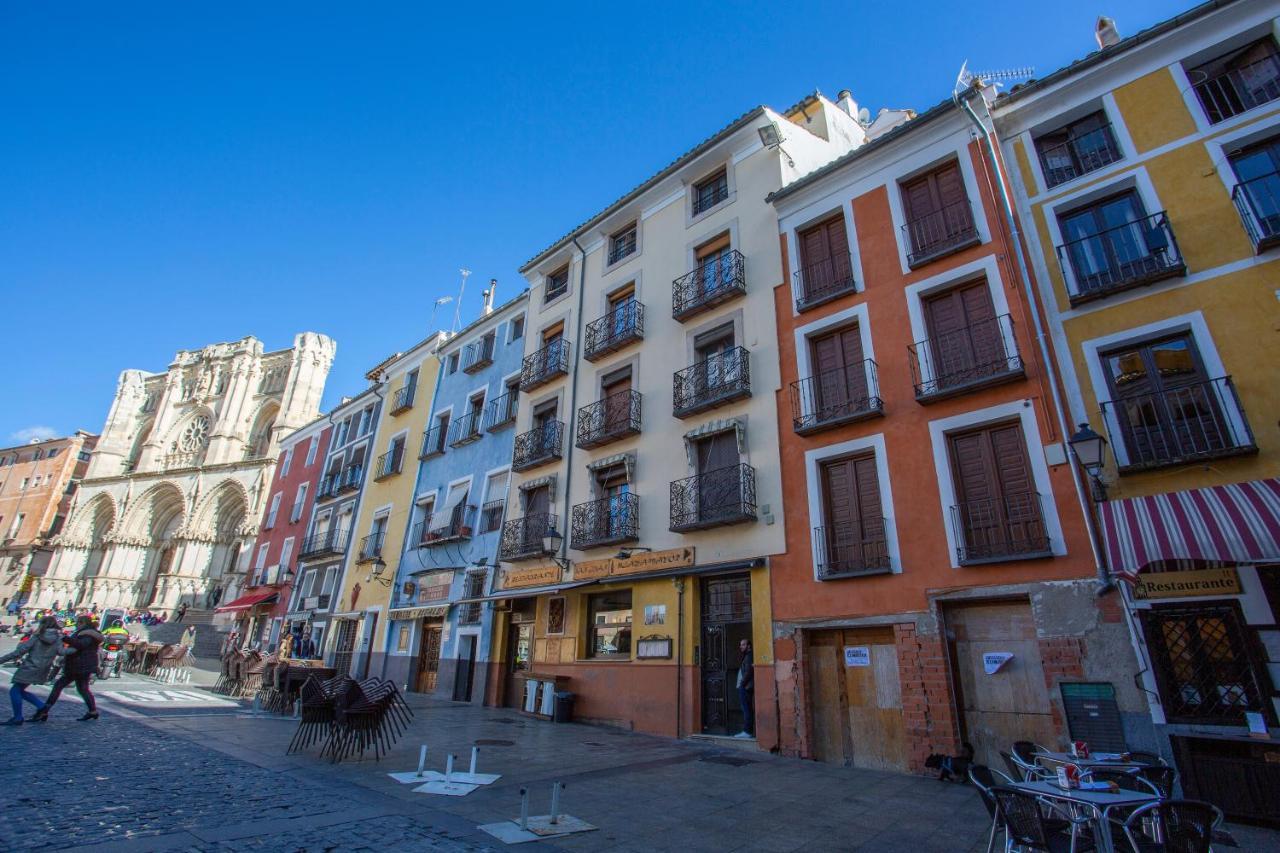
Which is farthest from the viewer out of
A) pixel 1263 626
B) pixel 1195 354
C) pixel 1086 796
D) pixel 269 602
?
pixel 269 602

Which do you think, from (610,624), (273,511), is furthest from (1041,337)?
(273,511)

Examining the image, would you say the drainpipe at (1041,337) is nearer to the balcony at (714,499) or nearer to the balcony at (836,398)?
the balcony at (836,398)

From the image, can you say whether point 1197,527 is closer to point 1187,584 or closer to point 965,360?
point 1187,584

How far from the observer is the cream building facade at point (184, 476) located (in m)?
49.8

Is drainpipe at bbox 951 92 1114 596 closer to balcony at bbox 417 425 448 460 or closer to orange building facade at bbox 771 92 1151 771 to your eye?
orange building facade at bbox 771 92 1151 771

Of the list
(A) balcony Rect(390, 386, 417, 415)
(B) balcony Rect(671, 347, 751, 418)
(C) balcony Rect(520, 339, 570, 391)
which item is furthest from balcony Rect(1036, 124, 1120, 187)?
(A) balcony Rect(390, 386, 417, 415)

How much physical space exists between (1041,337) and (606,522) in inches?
420

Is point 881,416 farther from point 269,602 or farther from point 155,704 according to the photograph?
point 269,602

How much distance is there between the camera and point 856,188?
560 inches

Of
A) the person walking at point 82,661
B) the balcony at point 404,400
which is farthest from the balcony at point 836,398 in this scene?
the balcony at point 404,400

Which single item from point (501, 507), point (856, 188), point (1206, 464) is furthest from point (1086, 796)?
point (501, 507)

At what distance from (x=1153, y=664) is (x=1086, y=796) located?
16.8ft

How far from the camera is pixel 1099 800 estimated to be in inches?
174

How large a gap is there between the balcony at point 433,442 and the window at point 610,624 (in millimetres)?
10994
